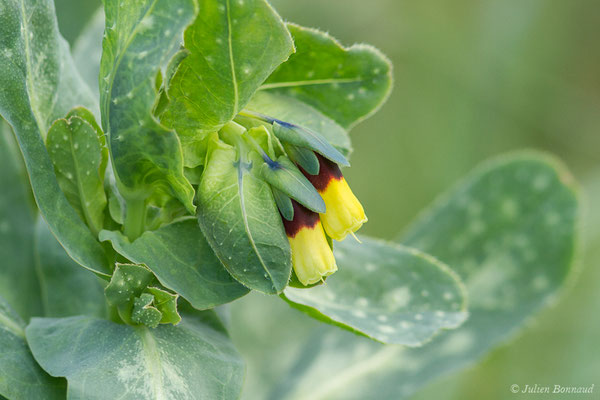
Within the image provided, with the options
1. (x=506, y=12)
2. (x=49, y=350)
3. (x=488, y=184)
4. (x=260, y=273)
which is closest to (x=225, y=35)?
(x=260, y=273)

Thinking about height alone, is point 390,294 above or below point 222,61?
above

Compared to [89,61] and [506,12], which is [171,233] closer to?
[89,61]

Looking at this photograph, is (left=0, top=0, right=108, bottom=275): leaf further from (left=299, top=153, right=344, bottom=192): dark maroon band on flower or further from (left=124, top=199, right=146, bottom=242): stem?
(left=299, top=153, right=344, bottom=192): dark maroon band on flower

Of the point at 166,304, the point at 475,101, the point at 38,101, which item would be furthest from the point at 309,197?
the point at 475,101

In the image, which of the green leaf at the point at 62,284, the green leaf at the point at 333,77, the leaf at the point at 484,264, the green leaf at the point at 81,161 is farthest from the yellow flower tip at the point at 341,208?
the leaf at the point at 484,264

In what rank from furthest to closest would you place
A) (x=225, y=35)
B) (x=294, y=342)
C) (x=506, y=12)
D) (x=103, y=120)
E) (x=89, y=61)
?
(x=506, y=12) < (x=294, y=342) < (x=89, y=61) < (x=103, y=120) < (x=225, y=35)

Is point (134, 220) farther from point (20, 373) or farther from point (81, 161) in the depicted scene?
point (20, 373)
